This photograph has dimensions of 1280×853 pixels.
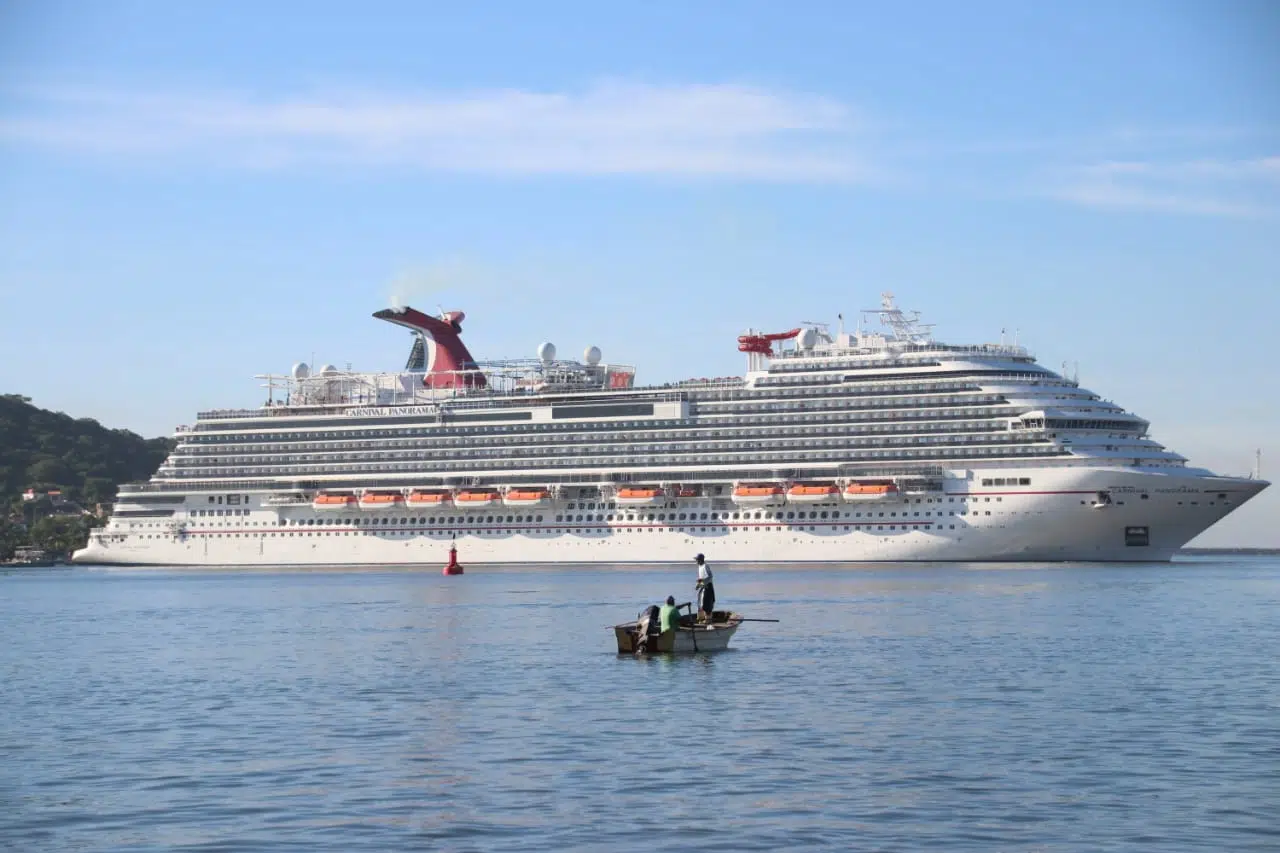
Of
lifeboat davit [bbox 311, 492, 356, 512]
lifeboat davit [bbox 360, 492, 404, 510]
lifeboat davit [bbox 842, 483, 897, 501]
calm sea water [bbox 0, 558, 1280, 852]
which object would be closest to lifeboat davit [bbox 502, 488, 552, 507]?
lifeboat davit [bbox 360, 492, 404, 510]

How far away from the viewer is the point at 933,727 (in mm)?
29203


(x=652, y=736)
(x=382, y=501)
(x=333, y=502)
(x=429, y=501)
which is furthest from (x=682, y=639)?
(x=333, y=502)

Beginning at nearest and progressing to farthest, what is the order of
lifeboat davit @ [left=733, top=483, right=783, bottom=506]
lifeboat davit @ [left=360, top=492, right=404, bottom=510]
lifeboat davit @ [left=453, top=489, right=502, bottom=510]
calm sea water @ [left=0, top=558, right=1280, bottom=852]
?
calm sea water @ [left=0, top=558, right=1280, bottom=852]
lifeboat davit @ [left=733, top=483, right=783, bottom=506]
lifeboat davit @ [left=453, top=489, right=502, bottom=510]
lifeboat davit @ [left=360, top=492, right=404, bottom=510]

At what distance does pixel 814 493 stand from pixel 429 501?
102ft

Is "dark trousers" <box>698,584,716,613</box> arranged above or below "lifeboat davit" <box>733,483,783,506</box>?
below

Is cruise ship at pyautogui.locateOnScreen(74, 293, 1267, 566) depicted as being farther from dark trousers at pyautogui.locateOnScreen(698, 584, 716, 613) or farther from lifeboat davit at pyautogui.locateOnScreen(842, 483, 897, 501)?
dark trousers at pyautogui.locateOnScreen(698, 584, 716, 613)

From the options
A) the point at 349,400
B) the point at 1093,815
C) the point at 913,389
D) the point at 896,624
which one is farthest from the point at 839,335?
the point at 1093,815

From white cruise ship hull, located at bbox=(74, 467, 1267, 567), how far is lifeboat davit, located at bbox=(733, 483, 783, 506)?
71 cm

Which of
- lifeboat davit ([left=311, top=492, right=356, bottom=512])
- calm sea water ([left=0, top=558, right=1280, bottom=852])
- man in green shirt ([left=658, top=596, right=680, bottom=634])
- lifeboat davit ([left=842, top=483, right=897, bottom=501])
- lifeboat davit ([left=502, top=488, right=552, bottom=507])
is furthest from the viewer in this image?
lifeboat davit ([left=311, top=492, right=356, bottom=512])

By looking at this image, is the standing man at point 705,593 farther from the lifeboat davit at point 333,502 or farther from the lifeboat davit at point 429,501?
the lifeboat davit at point 333,502

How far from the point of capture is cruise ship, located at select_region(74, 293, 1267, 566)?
352ft

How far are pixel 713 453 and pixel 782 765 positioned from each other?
95612mm

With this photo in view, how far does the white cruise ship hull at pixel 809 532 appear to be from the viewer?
104938mm

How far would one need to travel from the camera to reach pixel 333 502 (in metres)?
133
